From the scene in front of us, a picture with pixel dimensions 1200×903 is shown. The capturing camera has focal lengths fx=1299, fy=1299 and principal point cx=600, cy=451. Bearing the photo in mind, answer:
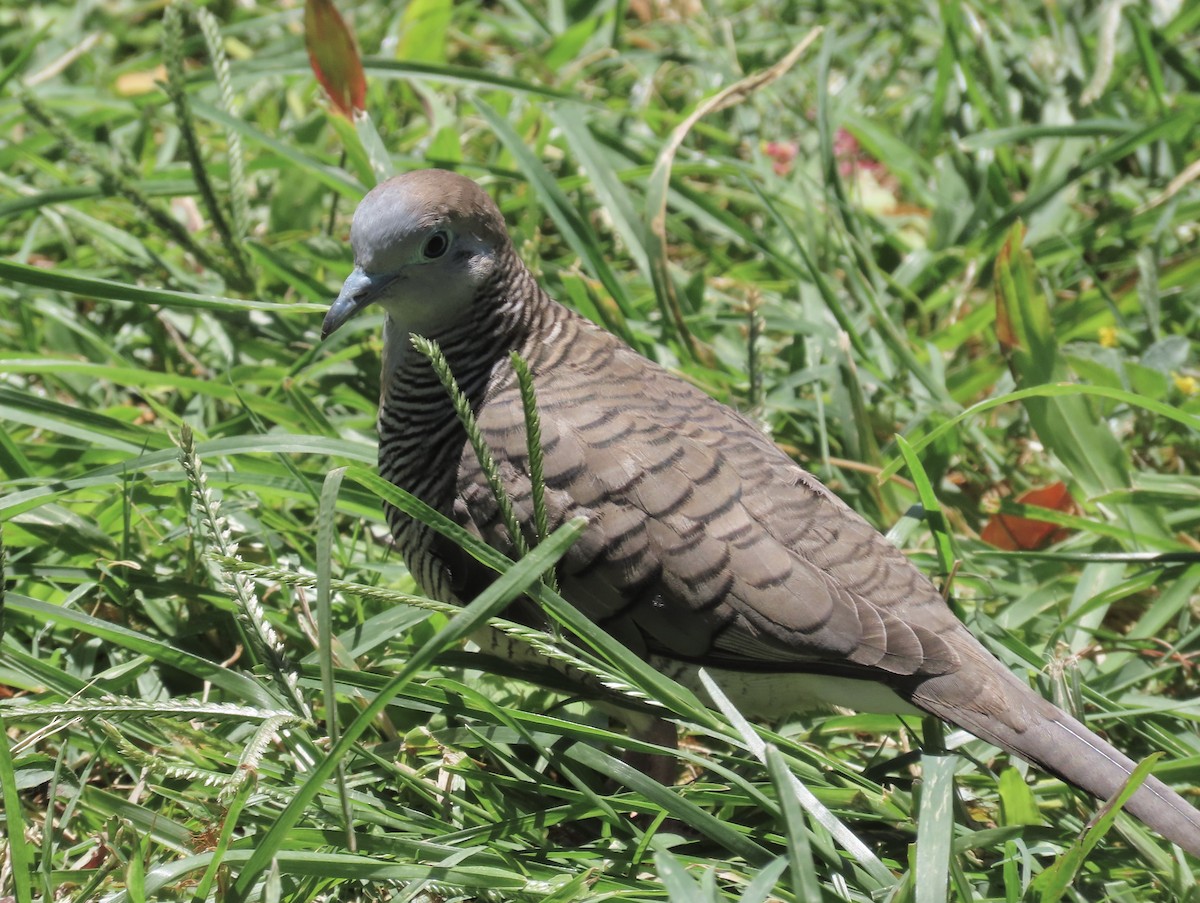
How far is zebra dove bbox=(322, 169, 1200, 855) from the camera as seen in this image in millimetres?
2781

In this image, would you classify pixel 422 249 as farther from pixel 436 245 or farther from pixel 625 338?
pixel 625 338

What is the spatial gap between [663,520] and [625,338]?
1.37 m

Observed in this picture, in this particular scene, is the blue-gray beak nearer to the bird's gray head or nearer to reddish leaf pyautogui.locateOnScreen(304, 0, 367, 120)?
the bird's gray head

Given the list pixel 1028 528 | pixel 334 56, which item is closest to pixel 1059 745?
pixel 1028 528

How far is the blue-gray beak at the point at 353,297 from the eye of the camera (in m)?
3.01

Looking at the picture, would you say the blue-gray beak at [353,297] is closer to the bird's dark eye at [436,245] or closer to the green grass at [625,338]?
the bird's dark eye at [436,245]

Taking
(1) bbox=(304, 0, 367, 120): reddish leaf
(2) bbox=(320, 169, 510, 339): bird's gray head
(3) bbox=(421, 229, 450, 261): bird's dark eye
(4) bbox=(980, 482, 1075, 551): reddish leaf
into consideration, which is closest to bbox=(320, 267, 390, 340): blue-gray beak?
(2) bbox=(320, 169, 510, 339): bird's gray head

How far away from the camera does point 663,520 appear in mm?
2855

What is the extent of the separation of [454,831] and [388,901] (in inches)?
7.5

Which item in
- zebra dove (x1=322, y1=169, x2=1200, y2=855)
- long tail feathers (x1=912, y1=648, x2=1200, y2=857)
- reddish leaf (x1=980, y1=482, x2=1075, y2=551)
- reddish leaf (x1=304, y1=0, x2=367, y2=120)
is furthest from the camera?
reddish leaf (x1=304, y1=0, x2=367, y2=120)

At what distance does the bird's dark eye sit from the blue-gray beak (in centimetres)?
11

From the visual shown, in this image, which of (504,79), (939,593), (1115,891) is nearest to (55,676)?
(939,593)

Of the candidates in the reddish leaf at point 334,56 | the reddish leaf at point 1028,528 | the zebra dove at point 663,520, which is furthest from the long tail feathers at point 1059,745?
the reddish leaf at point 334,56

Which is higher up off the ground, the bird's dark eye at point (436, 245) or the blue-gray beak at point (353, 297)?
the bird's dark eye at point (436, 245)
